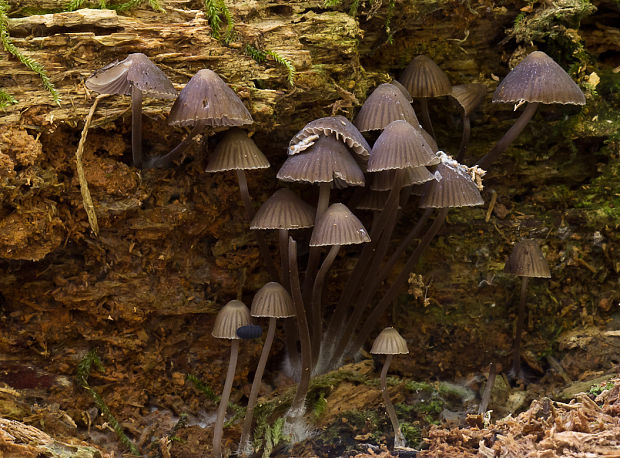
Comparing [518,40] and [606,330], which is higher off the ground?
[518,40]

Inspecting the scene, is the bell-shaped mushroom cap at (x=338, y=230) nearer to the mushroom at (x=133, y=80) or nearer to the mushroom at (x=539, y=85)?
the mushroom at (x=133, y=80)

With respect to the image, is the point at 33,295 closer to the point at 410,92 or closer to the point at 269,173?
the point at 269,173

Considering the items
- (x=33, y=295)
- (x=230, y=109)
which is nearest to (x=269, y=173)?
(x=230, y=109)

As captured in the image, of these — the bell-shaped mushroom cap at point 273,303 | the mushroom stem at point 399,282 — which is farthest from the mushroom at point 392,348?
the bell-shaped mushroom cap at point 273,303

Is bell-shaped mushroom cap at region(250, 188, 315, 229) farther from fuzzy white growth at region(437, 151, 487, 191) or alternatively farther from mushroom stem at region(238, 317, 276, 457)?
fuzzy white growth at region(437, 151, 487, 191)

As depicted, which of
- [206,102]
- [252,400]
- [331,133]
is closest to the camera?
[206,102]

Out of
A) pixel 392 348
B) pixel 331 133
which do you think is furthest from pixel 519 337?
pixel 331 133

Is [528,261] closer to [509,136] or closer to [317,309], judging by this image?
[509,136]
